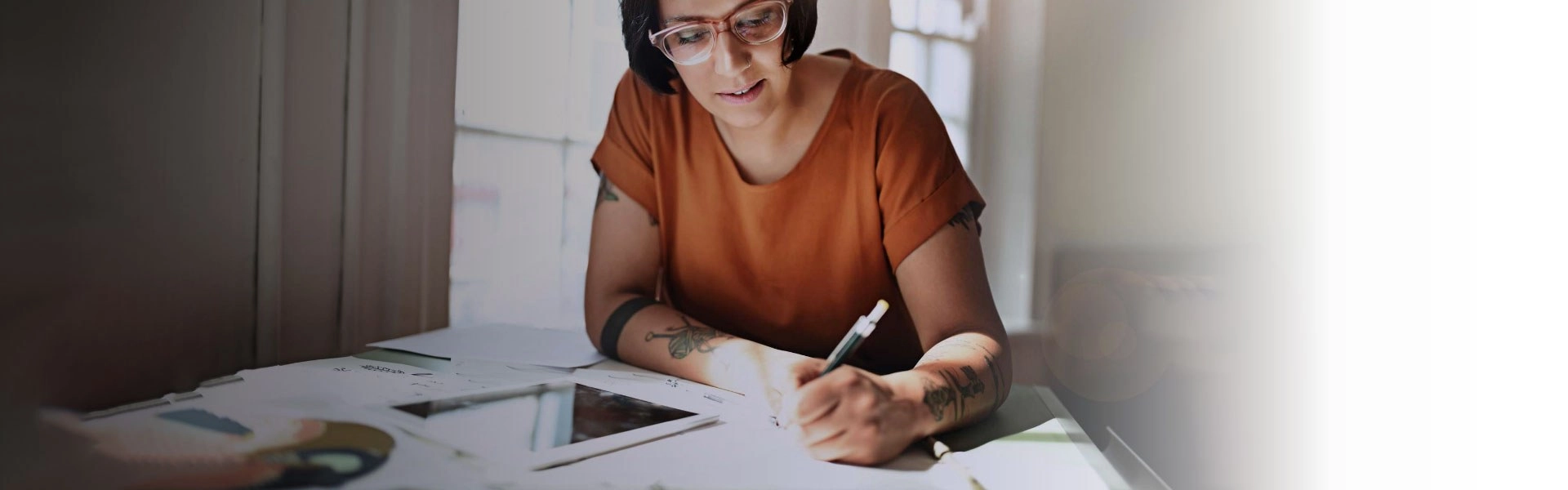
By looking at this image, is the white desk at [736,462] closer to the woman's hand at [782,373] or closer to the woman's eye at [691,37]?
the woman's hand at [782,373]

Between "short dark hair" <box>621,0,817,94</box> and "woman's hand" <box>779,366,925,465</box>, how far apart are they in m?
0.42

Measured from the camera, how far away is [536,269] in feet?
3.52

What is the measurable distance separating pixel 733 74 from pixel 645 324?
282 mm

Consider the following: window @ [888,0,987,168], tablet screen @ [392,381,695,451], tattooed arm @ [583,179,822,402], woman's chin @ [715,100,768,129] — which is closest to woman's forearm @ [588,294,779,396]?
tattooed arm @ [583,179,822,402]

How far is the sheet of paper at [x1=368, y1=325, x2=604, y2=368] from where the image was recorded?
37.0 inches

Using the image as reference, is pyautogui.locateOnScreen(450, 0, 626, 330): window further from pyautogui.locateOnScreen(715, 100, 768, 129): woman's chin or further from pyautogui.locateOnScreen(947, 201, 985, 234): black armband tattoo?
pyautogui.locateOnScreen(947, 201, 985, 234): black armband tattoo

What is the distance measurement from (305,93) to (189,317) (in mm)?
273

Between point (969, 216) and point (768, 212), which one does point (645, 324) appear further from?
point (969, 216)

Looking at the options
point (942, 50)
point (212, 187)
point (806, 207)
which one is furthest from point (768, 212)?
point (212, 187)

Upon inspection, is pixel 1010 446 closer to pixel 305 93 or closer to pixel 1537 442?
pixel 1537 442

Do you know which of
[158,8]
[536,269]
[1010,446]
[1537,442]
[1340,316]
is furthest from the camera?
[536,269]

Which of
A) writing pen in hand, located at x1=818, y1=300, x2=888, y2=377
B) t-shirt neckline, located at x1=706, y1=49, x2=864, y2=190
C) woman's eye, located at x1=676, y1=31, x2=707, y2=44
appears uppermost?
woman's eye, located at x1=676, y1=31, x2=707, y2=44

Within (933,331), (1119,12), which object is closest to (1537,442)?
(933,331)

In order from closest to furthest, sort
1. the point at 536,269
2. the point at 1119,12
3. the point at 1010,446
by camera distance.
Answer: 1. the point at 1010,446
2. the point at 1119,12
3. the point at 536,269
